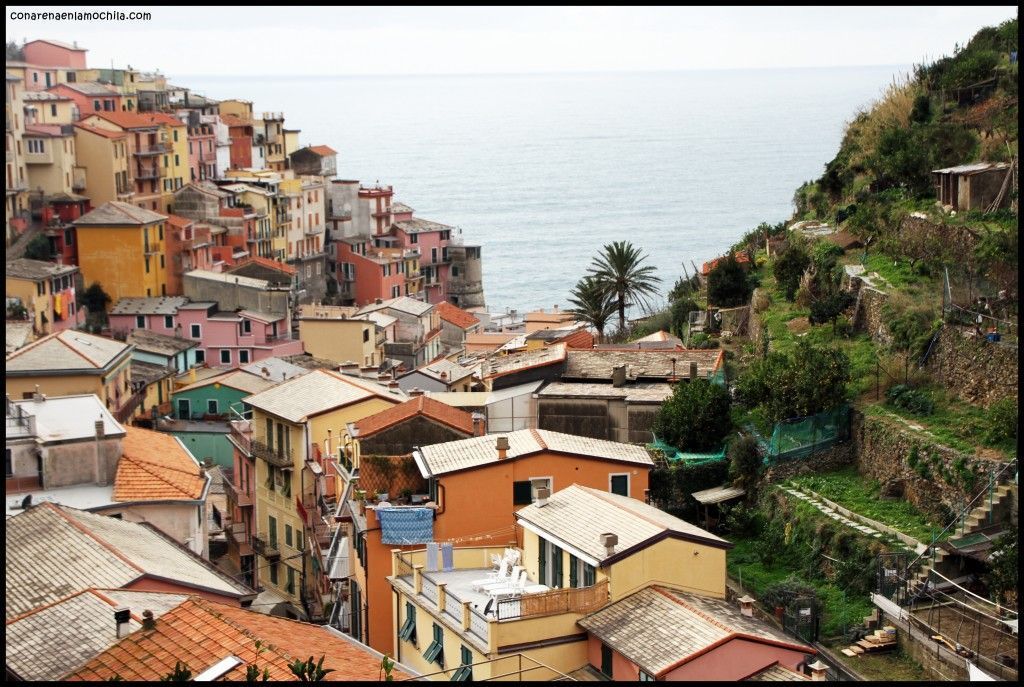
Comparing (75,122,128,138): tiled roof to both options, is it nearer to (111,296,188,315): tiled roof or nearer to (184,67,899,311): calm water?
(111,296,188,315): tiled roof

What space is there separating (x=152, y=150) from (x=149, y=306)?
13.4 m

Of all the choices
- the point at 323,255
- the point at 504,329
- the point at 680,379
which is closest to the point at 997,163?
the point at 680,379

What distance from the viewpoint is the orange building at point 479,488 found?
20359 millimetres

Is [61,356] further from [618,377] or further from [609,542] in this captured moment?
[609,542]

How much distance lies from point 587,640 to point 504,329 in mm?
48057

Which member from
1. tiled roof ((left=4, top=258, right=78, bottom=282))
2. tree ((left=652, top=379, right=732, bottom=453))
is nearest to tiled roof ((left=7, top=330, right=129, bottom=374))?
tiled roof ((left=4, top=258, right=78, bottom=282))

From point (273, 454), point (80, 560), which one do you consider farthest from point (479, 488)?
point (273, 454)

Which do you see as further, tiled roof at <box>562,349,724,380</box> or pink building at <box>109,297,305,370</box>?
pink building at <box>109,297,305,370</box>

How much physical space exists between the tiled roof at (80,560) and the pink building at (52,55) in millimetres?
67545

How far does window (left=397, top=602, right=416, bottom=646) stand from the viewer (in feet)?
60.9

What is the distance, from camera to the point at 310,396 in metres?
29.5

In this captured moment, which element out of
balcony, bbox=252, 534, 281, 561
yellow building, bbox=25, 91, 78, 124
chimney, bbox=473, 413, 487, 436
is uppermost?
yellow building, bbox=25, 91, 78, 124

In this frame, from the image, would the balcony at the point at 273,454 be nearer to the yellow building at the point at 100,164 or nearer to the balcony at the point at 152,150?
the yellow building at the point at 100,164

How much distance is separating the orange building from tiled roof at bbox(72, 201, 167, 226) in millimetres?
38039
